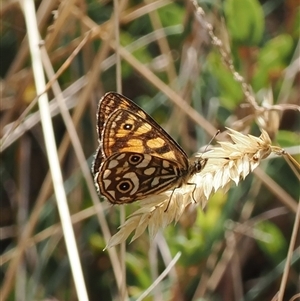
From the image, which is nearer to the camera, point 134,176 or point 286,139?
point 134,176

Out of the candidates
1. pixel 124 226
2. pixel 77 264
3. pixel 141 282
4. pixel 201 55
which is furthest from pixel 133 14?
pixel 124 226

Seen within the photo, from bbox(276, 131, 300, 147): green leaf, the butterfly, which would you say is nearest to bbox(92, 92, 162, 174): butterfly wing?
the butterfly

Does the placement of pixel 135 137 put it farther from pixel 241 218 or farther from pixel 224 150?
pixel 241 218

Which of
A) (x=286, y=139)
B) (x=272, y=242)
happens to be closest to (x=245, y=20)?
(x=286, y=139)

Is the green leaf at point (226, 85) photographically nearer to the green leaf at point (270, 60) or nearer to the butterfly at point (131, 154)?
the green leaf at point (270, 60)

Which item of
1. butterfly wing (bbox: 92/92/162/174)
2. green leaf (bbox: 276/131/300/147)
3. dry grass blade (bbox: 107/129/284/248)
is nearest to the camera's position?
dry grass blade (bbox: 107/129/284/248)

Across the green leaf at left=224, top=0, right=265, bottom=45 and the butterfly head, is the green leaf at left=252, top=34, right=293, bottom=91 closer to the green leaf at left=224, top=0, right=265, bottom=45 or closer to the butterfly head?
the green leaf at left=224, top=0, right=265, bottom=45

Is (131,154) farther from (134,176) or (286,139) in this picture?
(286,139)

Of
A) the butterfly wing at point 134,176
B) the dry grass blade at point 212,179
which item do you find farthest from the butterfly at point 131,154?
the dry grass blade at point 212,179
